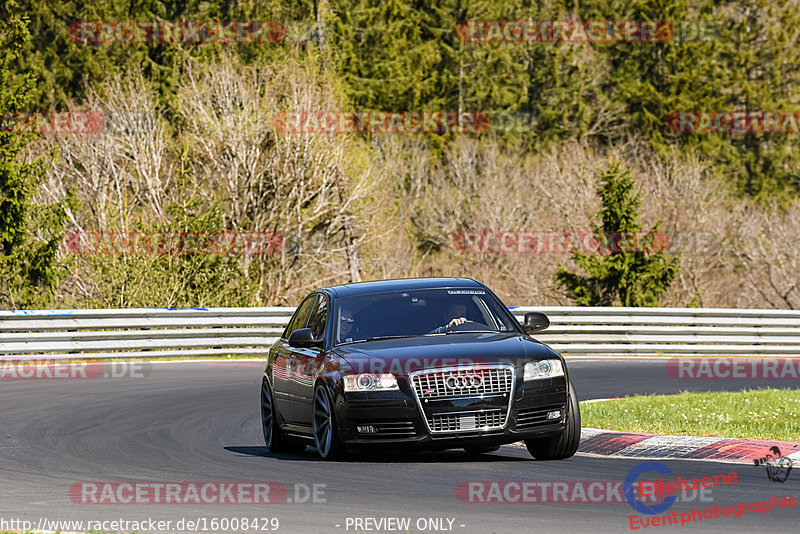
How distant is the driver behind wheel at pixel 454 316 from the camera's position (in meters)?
11.4

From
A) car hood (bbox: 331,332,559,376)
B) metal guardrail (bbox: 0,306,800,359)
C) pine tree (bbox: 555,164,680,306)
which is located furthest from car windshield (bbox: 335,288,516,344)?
pine tree (bbox: 555,164,680,306)

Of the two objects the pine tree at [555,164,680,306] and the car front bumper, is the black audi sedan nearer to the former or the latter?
the car front bumper

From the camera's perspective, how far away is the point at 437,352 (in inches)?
412

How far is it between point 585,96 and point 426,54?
10.0 meters

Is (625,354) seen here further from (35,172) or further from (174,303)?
(35,172)

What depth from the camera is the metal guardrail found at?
927 inches

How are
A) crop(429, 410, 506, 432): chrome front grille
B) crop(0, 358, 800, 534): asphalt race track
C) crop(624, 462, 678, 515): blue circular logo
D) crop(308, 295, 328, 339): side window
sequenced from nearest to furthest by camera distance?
crop(0, 358, 800, 534): asphalt race track < crop(624, 462, 678, 515): blue circular logo < crop(429, 410, 506, 432): chrome front grille < crop(308, 295, 328, 339): side window

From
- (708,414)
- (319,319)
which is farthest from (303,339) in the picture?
(708,414)

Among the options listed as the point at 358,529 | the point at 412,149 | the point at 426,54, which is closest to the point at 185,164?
the point at 412,149

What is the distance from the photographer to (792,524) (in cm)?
741

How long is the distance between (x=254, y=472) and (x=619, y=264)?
2229 centimetres

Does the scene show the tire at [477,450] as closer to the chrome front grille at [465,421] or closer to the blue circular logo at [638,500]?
the chrome front grille at [465,421]

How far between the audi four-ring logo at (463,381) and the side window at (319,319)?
1.86 metres

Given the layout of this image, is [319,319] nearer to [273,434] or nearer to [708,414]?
[273,434]
